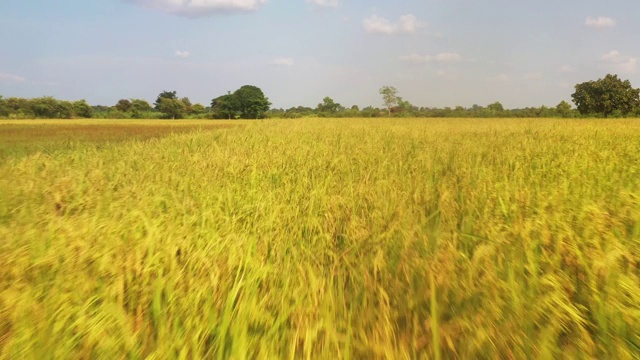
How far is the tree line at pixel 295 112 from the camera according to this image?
44250mm

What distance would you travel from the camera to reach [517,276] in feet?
5.14

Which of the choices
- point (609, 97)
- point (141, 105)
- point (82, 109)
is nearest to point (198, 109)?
point (141, 105)

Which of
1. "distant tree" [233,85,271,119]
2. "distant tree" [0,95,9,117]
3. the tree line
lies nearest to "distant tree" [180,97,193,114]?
the tree line

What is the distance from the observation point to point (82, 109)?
2653 inches

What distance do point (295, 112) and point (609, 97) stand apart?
1914 inches

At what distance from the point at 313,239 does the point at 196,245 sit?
831 mm

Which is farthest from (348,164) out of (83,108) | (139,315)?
(83,108)

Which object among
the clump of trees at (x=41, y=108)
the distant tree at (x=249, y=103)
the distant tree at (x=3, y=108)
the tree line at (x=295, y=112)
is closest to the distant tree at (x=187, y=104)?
the tree line at (x=295, y=112)

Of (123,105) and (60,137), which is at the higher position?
(60,137)

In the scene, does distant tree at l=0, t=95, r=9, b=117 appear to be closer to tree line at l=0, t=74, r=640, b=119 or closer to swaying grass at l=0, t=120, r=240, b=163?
tree line at l=0, t=74, r=640, b=119

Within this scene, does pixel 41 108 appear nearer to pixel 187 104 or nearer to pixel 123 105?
pixel 123 105

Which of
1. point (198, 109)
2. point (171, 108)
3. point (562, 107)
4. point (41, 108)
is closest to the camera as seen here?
point (562, 107)

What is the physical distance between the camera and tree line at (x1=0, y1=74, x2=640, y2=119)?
44250 mm

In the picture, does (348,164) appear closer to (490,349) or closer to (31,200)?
(31,200)
